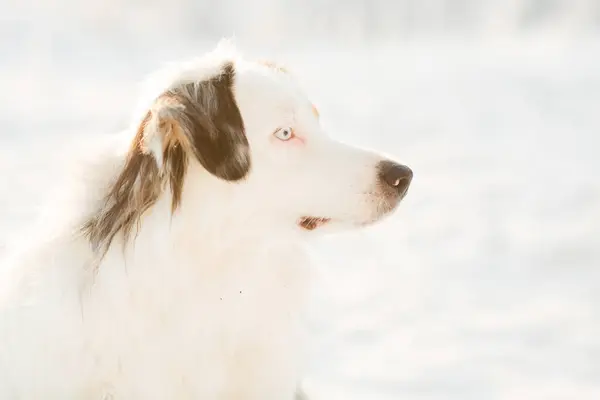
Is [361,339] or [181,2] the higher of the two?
[181,2]

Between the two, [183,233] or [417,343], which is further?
[417,343]

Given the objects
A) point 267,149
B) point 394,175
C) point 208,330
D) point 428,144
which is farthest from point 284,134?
point 428,144

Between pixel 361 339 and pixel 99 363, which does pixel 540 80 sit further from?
pixel 99 363

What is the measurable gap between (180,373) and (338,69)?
38.9 ft

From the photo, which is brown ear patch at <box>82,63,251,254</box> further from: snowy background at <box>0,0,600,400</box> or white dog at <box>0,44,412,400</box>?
snowy background at <box>0,0,600,400</box>

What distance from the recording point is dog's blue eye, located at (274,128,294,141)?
2541 millimetres

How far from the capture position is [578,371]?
3.84 meters

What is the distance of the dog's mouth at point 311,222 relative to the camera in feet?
8.54

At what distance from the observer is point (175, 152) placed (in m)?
2.42

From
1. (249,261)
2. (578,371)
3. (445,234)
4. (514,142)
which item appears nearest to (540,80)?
(514,142)

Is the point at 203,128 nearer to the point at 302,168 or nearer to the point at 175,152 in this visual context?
the point at 175,152

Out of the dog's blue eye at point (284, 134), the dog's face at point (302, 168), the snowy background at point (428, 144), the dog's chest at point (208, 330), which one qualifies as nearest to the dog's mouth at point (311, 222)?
the dog's face at point (302, 168)

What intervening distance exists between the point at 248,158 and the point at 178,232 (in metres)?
0.30

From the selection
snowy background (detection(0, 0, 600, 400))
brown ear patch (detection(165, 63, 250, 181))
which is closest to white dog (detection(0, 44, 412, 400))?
brown ear patch (detection(165, 63, 250, 181))
